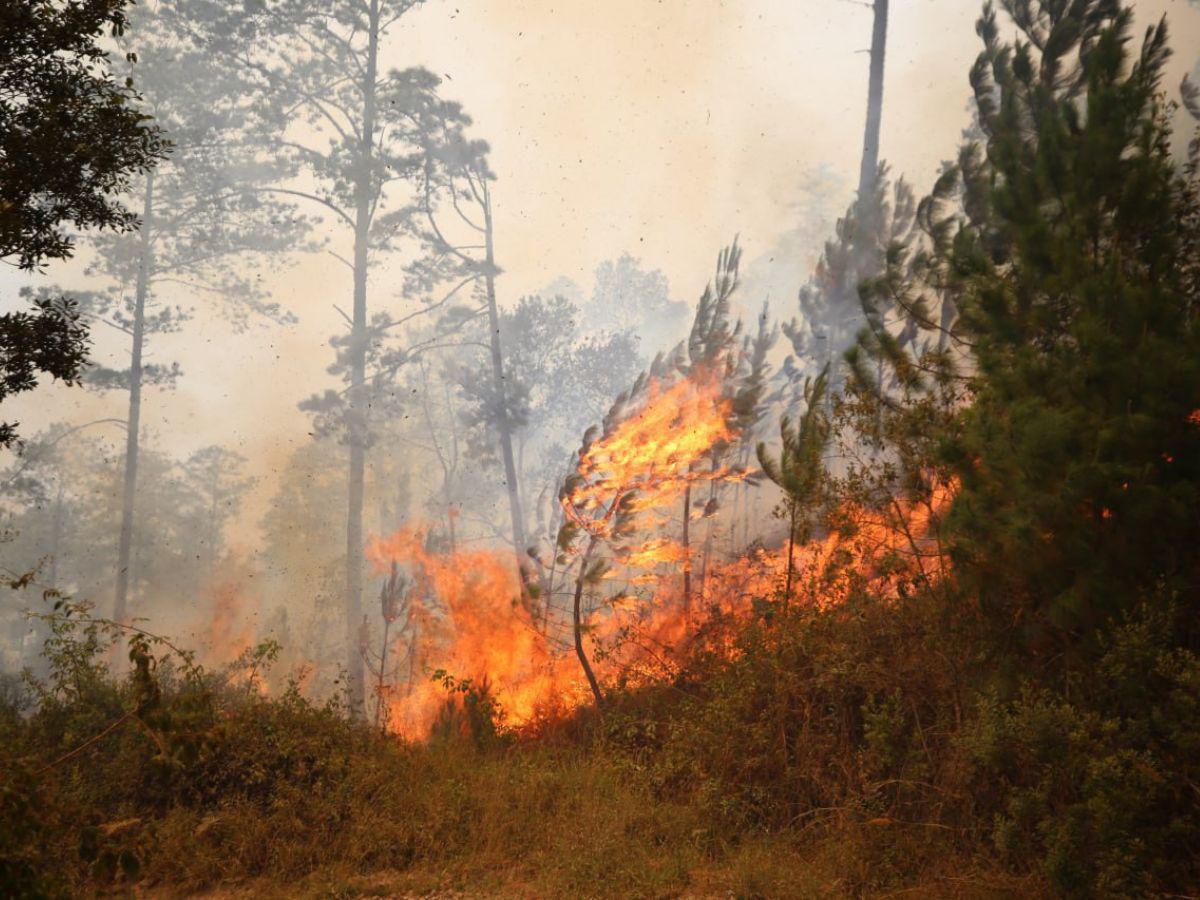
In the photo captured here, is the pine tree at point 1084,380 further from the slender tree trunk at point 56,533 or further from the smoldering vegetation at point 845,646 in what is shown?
the slender tree trunk at point 56,533

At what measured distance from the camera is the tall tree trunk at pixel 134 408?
858 inches

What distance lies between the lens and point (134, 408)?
944 inches

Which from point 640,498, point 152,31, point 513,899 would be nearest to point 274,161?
point 152,31

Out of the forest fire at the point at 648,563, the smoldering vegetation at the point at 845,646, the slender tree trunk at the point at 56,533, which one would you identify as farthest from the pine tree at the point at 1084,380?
the slender tree trunk at the point at 56,533

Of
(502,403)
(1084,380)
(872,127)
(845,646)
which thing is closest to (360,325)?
(502,403)

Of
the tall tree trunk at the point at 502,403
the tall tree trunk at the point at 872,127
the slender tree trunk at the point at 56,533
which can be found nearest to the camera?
the tall tree trunk at the point at 872,127

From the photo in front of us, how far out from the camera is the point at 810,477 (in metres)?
9.39

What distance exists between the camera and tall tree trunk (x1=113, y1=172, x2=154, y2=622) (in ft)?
71.5

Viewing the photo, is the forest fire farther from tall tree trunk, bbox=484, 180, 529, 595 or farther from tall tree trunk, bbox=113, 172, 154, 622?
tall tree trunk, bbox=113, 172, 154, 622

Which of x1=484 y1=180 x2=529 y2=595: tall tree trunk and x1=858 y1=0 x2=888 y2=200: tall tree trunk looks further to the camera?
x1=484 y1=180 x2=529 y2=595: tall tree trunk

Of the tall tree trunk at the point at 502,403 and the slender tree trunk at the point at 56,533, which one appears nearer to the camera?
the tall tree trunk at the point at 502,403

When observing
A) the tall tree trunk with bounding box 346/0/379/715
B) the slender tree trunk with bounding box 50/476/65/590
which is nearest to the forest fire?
the tall tree trunk with bounding box 346/0/379/715

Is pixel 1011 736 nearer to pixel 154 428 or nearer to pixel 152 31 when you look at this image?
pixel 152 31

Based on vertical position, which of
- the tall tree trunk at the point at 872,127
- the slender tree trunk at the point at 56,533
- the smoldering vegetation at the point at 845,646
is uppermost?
the tall tree trunk at the point at 872,127
